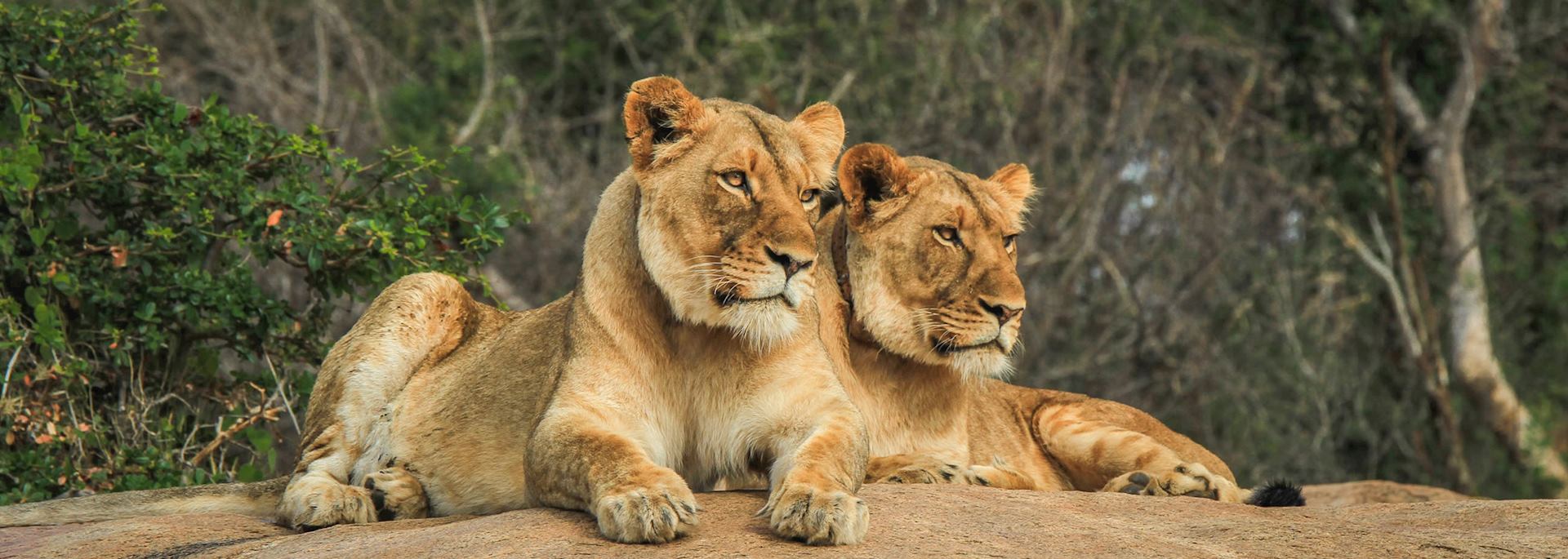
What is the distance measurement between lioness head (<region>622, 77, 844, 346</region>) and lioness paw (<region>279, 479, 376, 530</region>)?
1152mm

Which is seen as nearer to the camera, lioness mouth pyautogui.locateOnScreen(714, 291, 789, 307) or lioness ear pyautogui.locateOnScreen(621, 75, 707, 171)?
lioness mouth pyautogui.locateOnScreen(714, 291, 789, 307)

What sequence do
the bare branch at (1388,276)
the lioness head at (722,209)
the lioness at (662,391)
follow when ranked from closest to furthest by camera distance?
the lioness at (662,391) → the lioness head at (722,209) → the bare branch at (1388,276)

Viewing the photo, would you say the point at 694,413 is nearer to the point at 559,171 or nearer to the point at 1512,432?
the point at 559,171

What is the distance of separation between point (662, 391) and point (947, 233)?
3.80 feet

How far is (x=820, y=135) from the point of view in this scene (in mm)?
4715

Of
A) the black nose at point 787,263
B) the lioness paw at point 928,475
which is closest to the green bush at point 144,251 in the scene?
the lioness paw at point 928,475

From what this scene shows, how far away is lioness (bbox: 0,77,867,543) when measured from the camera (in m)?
4.00

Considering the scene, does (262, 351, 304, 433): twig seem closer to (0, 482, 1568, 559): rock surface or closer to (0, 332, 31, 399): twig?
(0, 332, 31, 399): twig

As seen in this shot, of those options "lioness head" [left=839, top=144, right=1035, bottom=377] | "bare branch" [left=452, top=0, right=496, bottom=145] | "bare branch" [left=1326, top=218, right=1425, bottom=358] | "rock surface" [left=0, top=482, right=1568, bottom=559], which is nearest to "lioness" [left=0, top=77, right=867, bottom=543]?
"rock surface" [left=0, top=482, right=1568, bottom=559]

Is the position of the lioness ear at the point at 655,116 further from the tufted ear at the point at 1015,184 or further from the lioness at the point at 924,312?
the tufted ear at the point at 1015,184

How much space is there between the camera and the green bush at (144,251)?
571 cm

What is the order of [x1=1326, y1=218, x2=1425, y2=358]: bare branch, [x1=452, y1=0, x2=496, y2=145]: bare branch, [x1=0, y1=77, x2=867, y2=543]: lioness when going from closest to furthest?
[x1=0, y1=77, x2=867, y2=543]: lioness → [x1=452, y1=0, x2=496, y2=145]: bare branch → [x1=1326, y1=218, x2=1425, y2=358]: bare branch

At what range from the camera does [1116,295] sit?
1143 cm

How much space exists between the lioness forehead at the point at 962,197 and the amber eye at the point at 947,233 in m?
0.04
